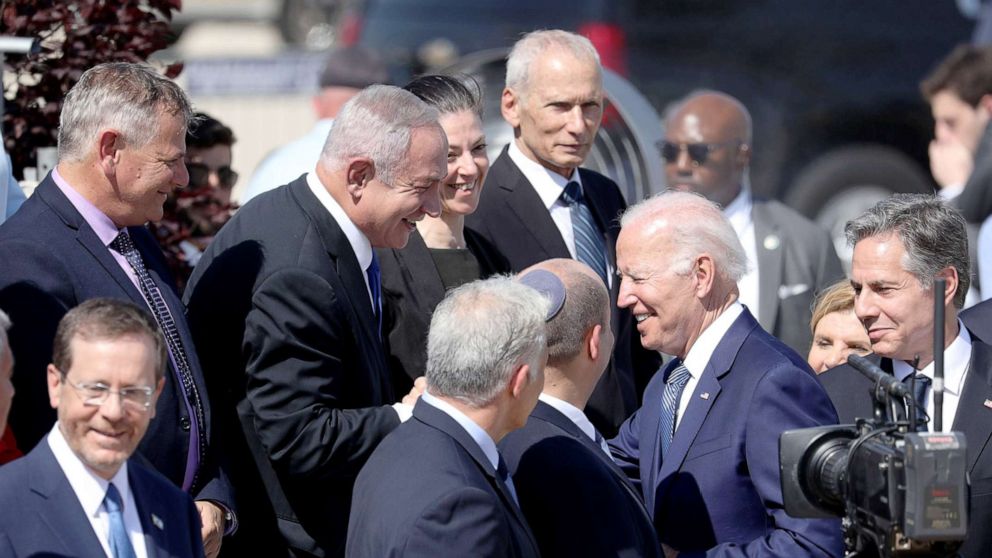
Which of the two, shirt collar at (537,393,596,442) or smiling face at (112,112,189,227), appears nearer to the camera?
shirt collar at (537,393,596,442)

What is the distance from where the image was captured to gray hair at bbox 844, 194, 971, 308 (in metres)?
4.42

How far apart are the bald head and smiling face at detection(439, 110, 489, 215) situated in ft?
6.58

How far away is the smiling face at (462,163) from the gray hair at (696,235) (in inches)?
32.6

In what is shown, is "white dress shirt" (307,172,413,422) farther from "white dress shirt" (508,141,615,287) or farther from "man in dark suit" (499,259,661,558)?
"white dress shirt" (508,141,615,287)

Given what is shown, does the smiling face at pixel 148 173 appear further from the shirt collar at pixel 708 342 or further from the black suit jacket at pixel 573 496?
the shirt collar at pixel 708 342

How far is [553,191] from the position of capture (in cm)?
560

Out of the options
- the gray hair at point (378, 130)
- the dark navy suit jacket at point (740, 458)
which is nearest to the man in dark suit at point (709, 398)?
the dark navy suit jacket at point (740, 458)

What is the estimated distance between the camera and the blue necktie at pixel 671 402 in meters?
4.31

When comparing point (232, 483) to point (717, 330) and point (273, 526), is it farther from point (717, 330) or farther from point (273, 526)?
point (717, 330)

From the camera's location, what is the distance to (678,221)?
4.35 meters

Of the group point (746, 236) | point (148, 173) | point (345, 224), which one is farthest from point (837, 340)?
point (148, 173)

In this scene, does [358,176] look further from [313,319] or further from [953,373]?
[953,373]

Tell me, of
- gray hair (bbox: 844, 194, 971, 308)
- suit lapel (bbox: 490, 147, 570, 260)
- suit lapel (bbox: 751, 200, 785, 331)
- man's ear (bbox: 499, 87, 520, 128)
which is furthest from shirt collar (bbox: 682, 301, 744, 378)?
suit lapel (bbox: 751, 200, 785, 331)

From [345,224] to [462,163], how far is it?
0.77 m
